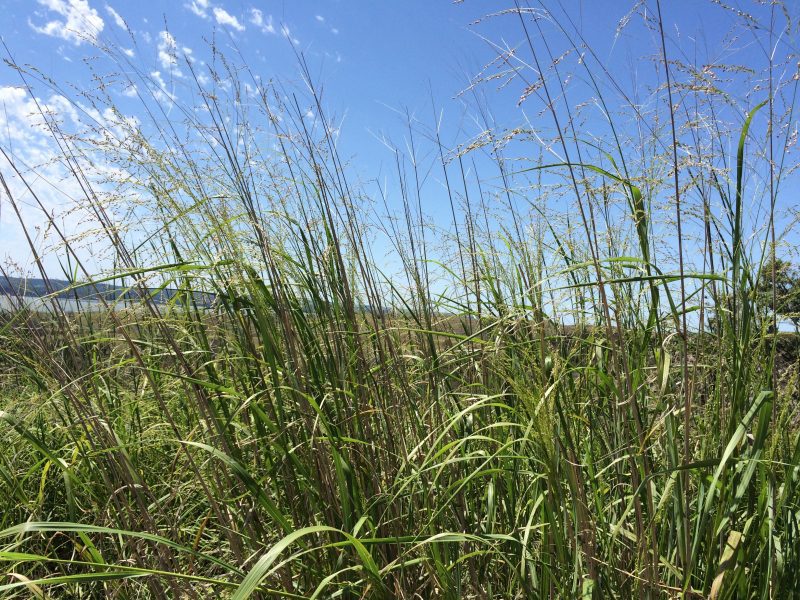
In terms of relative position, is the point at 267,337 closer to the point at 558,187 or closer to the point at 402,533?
the point at 402,533

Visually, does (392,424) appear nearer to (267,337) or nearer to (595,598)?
(267,337)

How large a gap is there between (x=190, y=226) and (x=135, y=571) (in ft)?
2.93

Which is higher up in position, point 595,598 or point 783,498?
point 783,498

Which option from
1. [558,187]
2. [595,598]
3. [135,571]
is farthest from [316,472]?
[558,187]

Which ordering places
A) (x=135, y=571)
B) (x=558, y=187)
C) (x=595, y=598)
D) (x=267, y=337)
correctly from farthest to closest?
(x=558, y=187) → (x=267, y=337) → (x=595, y=598) → (x=135, y=571)

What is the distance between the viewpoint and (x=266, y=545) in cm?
141

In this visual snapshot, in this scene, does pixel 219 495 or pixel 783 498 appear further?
pixel 219 495

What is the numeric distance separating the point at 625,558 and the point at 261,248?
116 cm

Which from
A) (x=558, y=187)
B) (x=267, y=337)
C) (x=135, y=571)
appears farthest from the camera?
(x=558, y=187)

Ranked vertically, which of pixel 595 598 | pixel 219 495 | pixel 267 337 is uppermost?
pixel 267 337

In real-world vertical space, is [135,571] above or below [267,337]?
below

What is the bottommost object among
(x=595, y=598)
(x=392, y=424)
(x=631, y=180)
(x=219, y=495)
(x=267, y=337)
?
(x=595, y=598)

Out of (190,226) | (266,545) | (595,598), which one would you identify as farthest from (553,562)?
(190,226)

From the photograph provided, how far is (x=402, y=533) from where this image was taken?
1.37 metres
